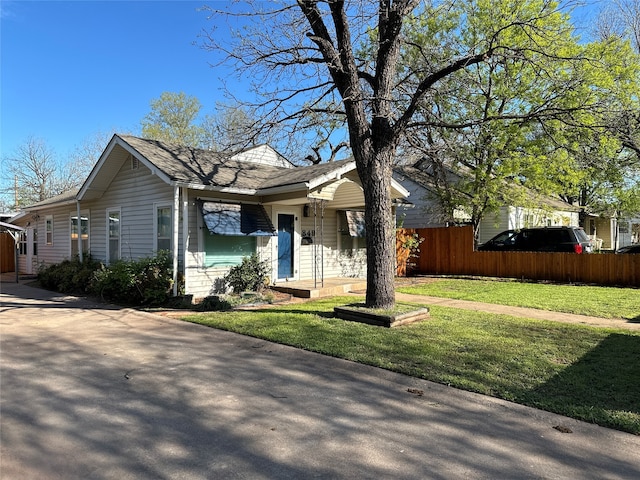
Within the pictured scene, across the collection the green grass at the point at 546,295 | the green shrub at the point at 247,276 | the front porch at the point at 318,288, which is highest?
the green shrub at the point at 247,276

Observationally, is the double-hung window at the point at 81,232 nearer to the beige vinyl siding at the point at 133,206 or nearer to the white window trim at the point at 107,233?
the beige vinyl siding at the point at 133,206

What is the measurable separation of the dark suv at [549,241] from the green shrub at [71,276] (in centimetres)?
1468

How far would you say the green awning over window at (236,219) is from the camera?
10.3 m

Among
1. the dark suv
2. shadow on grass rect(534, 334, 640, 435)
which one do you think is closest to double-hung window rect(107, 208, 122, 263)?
shadow on grass rect(534, 334, 640, 435)

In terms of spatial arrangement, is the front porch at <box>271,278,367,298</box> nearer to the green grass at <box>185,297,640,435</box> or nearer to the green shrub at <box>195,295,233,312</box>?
the green shrub at <box>195,295,233,312</box>

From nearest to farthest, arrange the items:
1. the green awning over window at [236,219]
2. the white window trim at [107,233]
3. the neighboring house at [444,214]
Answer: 1. the green awning over window at [236,219]
2. the white window trim at [107,233]
3. the neighboring house at [444,214]

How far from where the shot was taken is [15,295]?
1211cm

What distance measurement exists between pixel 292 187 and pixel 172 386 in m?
6.64

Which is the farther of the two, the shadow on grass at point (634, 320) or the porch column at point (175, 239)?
the porch column at point (175, 239)

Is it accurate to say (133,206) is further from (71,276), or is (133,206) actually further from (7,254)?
(7,254)

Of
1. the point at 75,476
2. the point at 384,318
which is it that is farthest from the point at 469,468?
the point at 384,318

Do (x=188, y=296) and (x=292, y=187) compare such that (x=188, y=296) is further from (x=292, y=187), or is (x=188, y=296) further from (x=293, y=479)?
(x=293, y=479)

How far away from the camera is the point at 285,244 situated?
12461 millimetres

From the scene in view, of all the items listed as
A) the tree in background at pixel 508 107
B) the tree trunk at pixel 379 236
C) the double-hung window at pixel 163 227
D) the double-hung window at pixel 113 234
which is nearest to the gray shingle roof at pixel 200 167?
the double-hung window at pixel 163 227
